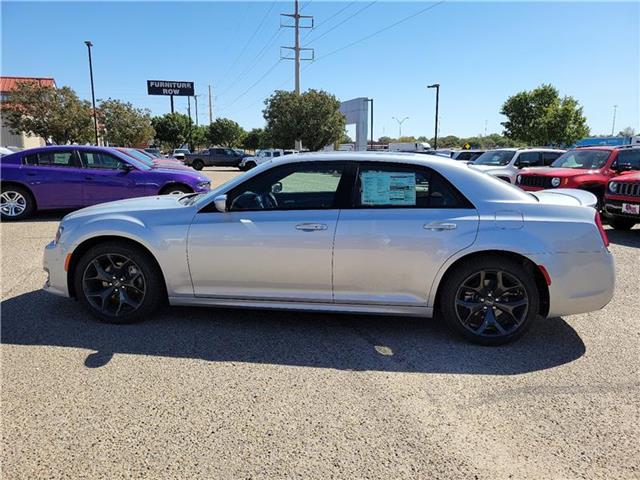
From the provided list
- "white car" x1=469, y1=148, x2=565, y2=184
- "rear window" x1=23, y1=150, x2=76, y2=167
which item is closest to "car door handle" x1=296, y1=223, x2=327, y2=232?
"rear window" x1=23, y1=150, x2=76, y2=167

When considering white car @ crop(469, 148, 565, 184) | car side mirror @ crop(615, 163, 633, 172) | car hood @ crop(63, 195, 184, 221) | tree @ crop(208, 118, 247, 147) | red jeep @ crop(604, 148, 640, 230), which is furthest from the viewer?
tree @ crop(208, 118, 247, 147)

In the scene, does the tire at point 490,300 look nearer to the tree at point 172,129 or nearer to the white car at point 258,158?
the white car at point 258,158

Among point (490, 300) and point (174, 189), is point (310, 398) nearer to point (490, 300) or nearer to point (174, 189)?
point (490, 300)

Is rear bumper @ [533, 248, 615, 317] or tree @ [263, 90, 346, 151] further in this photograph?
tree @ [263, 90, 346, 151]

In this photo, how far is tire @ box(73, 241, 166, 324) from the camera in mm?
4078

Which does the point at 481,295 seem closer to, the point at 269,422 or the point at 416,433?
the point at 416,433

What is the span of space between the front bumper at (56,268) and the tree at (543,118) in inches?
1975

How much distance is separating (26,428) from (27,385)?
56 cm

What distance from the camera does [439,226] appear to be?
3668 mm

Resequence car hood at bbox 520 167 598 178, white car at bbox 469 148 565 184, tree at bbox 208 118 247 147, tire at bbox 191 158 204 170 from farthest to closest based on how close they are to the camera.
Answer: tree at bbox 208 118 247 147 → tire at bbox 191 158 204 170 → white car at bbox 469 148 565 184 → car hood at bbox 520 167 598 178

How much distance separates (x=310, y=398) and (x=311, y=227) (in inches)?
54.0

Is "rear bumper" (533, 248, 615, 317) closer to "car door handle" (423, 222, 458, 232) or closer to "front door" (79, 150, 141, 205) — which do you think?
"car door handle" (423, 222, 458, 232)

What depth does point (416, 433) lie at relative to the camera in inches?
105

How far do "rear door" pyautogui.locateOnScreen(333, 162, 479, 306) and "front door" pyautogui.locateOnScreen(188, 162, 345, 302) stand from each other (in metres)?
0.16
